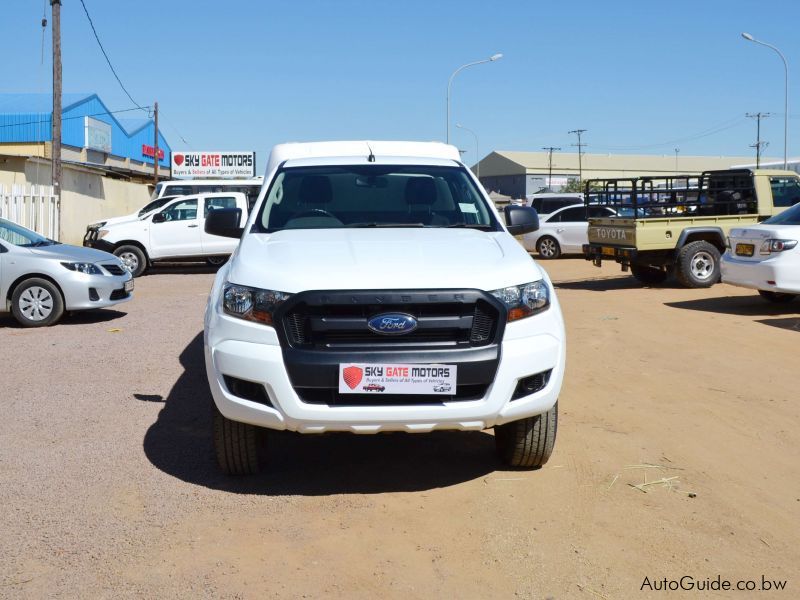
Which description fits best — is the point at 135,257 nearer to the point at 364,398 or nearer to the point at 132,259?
the point at 132,259

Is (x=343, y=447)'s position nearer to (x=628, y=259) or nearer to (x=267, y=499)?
(x=267, y=499)

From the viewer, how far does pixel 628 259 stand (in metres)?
15.6

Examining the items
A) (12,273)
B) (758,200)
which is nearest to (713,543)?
(12,273)

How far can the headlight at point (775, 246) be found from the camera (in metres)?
11.4

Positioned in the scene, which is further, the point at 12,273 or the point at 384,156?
the point at 12,273

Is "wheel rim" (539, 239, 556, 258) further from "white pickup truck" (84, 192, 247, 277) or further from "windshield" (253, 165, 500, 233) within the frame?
"windshield" (253, 165, 500, 233)

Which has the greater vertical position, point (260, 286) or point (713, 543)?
point (260, 286)

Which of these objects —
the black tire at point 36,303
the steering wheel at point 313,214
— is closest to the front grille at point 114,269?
the black tire at point 36,303

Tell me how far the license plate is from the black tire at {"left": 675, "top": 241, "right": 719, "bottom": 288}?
39.2 ft

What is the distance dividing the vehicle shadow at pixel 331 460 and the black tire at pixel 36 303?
5476 millimetres

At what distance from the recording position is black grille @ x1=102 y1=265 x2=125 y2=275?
11766 millimetres

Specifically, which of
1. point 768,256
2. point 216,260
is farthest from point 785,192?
point 216,260

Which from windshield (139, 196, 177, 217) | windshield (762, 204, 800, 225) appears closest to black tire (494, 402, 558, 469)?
windshield (762, 204, 800, 225)

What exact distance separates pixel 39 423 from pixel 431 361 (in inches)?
128
